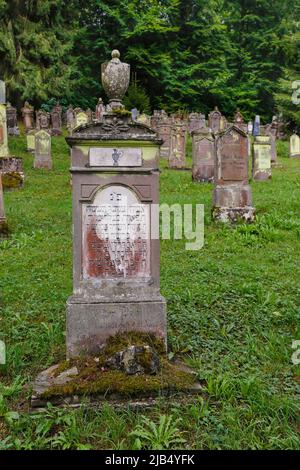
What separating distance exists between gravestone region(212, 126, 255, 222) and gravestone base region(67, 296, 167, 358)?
5.53 metres

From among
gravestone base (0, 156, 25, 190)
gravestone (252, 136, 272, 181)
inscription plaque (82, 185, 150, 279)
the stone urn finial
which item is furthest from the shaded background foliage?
inscription plaque (82, 185, 150, 279)

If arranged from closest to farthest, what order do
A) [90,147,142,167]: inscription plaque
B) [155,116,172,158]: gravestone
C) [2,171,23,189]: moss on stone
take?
[90,147,142,167]: inscription plaque
[2,171,23,189]: moss on stone
[155,116,172,158]: gravestone

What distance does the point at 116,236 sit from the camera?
13.6 ft

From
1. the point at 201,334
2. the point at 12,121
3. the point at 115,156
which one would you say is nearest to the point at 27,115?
the point at 12,121

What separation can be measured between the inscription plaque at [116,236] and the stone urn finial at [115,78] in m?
0.84

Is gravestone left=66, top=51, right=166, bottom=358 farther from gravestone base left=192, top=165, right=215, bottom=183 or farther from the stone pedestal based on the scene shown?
gravestone base left=192, top=165, right=215, bottom=183

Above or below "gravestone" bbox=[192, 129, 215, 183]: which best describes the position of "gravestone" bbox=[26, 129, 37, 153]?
above

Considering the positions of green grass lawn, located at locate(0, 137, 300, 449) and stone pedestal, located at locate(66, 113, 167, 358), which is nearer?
green grass lawn, located at locate(0, 137, 300, 449)

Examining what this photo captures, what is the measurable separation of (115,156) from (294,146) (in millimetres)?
18629

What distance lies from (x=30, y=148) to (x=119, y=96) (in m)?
15.7

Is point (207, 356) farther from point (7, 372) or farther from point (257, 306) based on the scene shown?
point (7, 372)

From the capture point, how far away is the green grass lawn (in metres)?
3.19

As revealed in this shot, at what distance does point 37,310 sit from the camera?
5.15 meters
